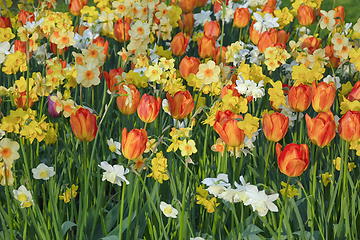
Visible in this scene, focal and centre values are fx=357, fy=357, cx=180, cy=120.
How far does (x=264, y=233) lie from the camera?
1494 millimetres

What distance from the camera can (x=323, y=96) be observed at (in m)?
1.50

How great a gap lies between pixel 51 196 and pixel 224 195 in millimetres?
668

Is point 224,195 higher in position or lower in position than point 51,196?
higher

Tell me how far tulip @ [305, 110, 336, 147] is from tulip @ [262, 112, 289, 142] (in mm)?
89

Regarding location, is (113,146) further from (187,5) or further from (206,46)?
(187,5)

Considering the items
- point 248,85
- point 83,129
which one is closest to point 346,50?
point 248,85

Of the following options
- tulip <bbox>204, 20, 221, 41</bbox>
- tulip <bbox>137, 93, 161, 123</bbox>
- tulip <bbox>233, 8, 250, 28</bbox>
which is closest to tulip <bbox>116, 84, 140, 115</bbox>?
tulip <bbox>137, 93, 161, 123</bbox>

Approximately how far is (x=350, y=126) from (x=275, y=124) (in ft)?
0.84

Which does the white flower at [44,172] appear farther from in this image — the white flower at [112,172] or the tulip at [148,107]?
the tulip at [148,107]

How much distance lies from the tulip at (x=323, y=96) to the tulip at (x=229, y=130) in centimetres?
46

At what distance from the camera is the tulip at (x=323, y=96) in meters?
1.48

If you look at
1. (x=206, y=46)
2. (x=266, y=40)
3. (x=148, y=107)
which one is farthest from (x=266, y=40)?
(x=148, y=107)

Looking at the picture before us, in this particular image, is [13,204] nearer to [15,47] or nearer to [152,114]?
[152,114]

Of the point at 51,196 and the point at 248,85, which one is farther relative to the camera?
the point at 248,85
